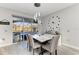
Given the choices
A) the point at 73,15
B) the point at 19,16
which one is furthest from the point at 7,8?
the point at 73,15

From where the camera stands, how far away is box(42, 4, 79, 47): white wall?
9.30ft

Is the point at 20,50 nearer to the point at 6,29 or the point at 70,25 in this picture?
the point at 6,29

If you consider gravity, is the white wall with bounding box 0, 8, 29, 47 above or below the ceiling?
below

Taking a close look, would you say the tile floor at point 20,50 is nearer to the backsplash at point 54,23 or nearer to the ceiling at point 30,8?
the backsplash at point 54,23

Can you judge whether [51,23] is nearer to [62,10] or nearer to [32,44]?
[62,10]

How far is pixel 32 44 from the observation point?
9.08ft

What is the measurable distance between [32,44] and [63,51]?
3.48 ft

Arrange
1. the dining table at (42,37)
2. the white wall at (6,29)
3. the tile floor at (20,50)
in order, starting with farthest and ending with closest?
the white wall at (6,29)
the dining table at (42,37)
the tile floor at (20,50)

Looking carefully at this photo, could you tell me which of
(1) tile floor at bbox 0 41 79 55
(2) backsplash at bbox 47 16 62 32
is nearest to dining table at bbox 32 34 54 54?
(2) backsplash at bbox 47 16 62 32

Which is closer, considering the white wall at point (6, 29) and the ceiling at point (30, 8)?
the ceiling at point (30, 8)

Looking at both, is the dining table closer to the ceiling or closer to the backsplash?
the backsplash

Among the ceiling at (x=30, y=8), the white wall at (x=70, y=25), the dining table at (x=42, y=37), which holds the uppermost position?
the ceiling at (x=30, y=8)

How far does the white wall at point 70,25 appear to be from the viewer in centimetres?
284

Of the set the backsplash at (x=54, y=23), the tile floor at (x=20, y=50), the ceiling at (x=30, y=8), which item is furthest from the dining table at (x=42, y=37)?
the ceiling at (x=30, y=8)
